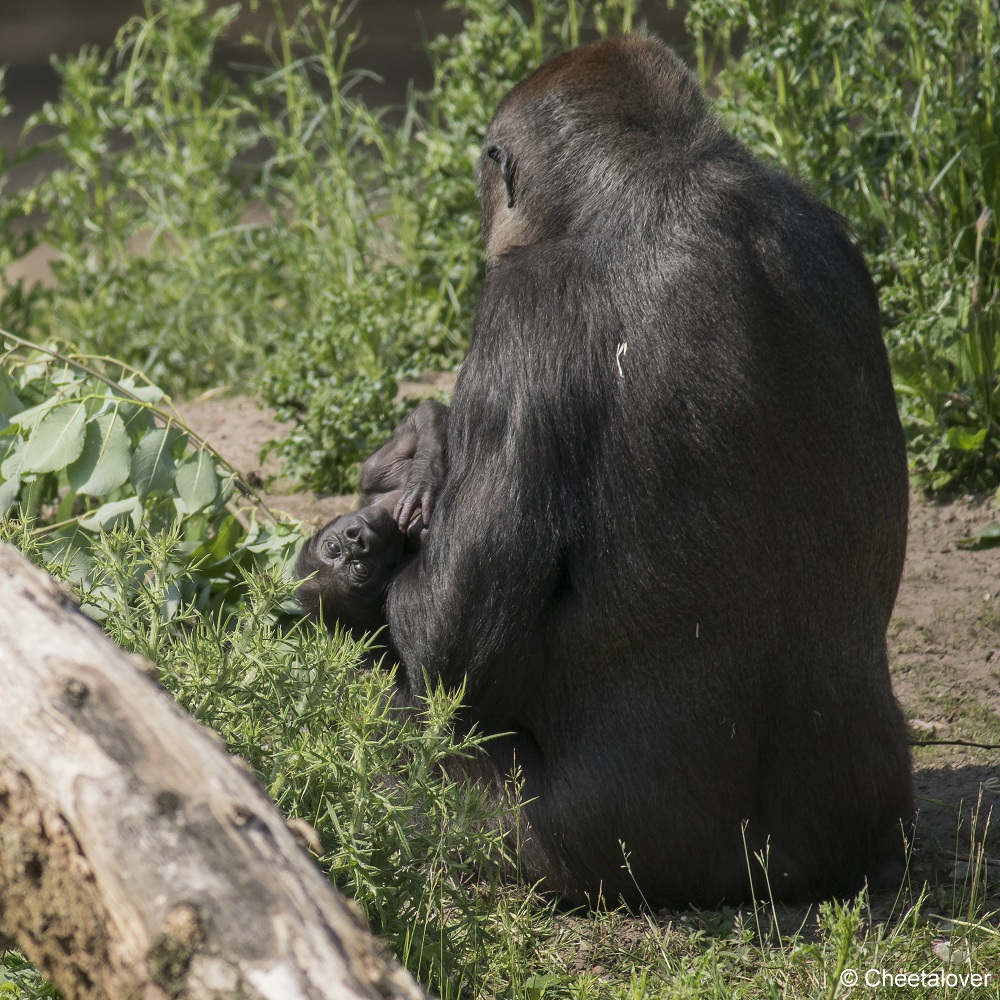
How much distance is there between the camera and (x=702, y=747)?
2.83 meters

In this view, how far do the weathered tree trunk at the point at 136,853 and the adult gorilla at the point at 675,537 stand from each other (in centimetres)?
111

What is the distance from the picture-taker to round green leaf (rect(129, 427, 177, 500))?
11.5 feet

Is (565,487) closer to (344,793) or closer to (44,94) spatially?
(344,793)

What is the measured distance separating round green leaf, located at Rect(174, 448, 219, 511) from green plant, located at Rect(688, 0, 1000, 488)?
2584 millimetres

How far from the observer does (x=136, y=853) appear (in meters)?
1.62

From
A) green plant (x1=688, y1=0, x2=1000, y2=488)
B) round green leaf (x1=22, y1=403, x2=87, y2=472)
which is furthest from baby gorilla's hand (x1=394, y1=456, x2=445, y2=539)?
green plant (x1=688, y1=0, x2=1000, y2=488)

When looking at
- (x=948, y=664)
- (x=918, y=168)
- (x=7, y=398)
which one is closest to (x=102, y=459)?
(x=7, y=398)

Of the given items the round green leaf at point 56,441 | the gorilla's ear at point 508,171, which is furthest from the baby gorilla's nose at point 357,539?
the gorilla's ear at point 508,171

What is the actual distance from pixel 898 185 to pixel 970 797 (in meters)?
2.68

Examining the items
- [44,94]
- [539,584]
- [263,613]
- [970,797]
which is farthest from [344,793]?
[44,94]

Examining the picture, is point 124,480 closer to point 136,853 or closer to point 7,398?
point 7,398

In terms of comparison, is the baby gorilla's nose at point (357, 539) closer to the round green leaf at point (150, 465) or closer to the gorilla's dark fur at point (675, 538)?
the gorilla's dark fur at point (675, 538)

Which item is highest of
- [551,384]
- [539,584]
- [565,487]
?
[551,384]

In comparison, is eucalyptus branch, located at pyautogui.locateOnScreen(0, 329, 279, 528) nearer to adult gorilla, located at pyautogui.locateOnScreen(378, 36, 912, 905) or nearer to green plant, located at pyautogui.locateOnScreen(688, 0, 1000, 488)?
adult gorilla, located at pyautogui.locateOnScreen(378, 36, 912, 905)
